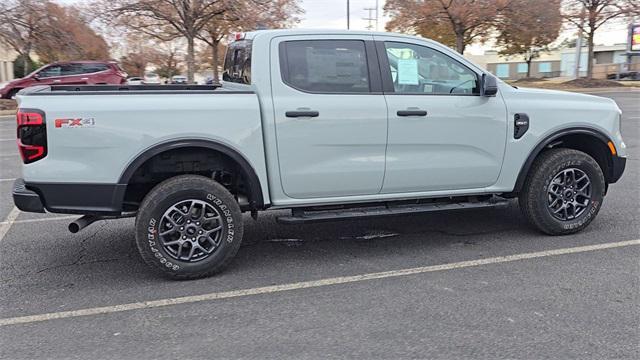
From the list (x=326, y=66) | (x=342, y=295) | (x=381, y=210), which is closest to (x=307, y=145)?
(x=326, y=66)

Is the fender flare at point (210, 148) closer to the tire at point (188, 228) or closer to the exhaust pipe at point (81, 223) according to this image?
the tire at point (188, 228)

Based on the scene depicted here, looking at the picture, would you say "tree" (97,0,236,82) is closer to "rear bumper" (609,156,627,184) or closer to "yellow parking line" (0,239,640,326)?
"rear bumper" (609,156,627,184)

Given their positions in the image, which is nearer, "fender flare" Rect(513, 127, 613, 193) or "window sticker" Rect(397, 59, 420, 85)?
"window sticker" Rect(397, 59, 420, 85)

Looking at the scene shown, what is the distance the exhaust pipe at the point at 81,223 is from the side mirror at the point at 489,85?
3508mm

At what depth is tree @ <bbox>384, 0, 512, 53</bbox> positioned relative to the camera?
105 ft

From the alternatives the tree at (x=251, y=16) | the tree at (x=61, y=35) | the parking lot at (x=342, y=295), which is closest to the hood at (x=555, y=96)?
the parking lot at (x=342, y=295)

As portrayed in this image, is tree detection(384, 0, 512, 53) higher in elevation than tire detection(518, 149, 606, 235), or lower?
higher

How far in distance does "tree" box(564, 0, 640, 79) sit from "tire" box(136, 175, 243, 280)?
33.3 m

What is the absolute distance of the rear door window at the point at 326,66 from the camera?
4512 millimetres

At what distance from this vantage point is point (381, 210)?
4766 mm

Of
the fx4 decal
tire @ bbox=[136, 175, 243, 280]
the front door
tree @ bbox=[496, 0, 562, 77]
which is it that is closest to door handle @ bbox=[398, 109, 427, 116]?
the front door

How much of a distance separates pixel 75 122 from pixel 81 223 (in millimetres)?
911

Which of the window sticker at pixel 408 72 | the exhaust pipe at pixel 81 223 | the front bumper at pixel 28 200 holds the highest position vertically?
the window sticker at pixel 408 72

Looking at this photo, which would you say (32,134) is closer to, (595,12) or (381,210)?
(381,210)
